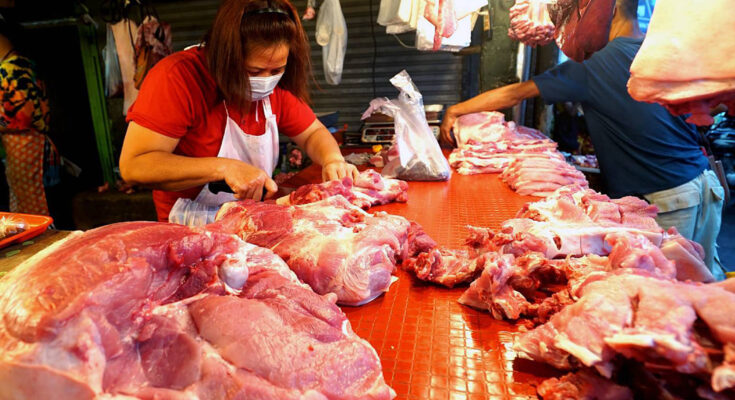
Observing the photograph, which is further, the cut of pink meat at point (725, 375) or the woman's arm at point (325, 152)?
the woman's arm at point (325, 152)

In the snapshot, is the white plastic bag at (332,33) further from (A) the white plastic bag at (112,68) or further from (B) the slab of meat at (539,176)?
(B) the slab of meat at (539,176)

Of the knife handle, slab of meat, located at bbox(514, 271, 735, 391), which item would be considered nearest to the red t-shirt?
the knife handle

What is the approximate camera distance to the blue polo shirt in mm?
3578

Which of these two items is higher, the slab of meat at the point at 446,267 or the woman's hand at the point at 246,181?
the woman's hand at the point at 246,181

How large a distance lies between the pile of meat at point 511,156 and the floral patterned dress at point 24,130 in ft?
19.4

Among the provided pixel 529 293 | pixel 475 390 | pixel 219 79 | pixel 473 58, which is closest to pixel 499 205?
pixel 529 293

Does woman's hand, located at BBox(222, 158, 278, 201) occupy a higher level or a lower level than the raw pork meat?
higher

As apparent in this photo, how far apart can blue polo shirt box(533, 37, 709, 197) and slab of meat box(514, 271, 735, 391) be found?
2940 millimetres

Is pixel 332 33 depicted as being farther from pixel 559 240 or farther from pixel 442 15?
pixel 559 240

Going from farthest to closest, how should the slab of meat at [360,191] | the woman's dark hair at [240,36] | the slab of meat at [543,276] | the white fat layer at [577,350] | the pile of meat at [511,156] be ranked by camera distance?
the pile of meat at [511,156] < the slab of meat at [360,191] < the woman's dark hair at [240,36] < the slab of meat at [543,276] < the white fat layer at [577,350]

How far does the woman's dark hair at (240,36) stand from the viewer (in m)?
2.60

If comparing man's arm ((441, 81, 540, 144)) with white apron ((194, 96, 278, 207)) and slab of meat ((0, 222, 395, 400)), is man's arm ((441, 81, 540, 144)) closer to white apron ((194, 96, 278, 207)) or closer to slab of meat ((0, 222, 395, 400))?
white apron ((194, 96, 278, 207))

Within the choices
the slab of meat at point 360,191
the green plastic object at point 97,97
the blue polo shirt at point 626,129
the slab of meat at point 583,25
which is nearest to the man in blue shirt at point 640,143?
the blue polo shirt at point 626,129

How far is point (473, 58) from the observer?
773 centimetres
